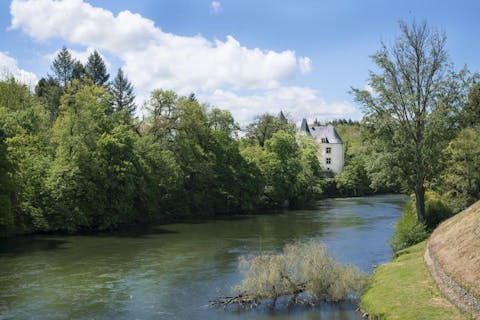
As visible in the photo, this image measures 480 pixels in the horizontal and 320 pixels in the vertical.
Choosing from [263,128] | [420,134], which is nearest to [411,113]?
[420,134]

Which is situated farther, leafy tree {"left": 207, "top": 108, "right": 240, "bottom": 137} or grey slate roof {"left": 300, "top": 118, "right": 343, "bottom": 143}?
grey slate roof {"left": 300, "top": 118, "right": 343, "bottom": 143}

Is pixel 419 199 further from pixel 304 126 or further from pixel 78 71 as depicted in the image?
pixel 304 126

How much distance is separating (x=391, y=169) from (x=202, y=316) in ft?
75.0

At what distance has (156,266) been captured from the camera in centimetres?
3378

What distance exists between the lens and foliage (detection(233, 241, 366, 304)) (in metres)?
24.0

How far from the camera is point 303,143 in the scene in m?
110

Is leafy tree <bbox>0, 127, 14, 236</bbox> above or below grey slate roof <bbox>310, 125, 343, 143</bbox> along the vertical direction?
below

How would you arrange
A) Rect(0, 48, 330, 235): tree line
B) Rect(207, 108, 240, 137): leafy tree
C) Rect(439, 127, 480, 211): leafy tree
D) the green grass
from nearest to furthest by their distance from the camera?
the green grass, Rect(439, 127, 480, 211): leafy tree, Rect(0, 48, 330, 235): tree line, Rect(207, 108, 240, 137): leafy tree

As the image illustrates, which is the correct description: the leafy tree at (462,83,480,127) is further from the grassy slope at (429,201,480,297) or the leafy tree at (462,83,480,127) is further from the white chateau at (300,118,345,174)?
the white chateau at (300,118,345,174)

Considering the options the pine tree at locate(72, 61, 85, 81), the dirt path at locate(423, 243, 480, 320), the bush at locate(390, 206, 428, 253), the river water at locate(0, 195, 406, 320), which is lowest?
the river water at locate(0, 195, 406, 320)

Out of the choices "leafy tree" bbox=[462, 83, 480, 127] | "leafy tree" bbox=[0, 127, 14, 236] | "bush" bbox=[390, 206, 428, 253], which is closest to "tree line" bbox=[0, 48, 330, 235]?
"leafy tree" bbox=[0, 127, 14, 236]

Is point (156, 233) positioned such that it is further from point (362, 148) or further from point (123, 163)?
point (362, 148)

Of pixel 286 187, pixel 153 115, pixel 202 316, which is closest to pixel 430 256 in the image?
pixel 202 316

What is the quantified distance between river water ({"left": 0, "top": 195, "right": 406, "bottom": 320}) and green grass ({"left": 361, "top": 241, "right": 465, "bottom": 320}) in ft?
4.03
